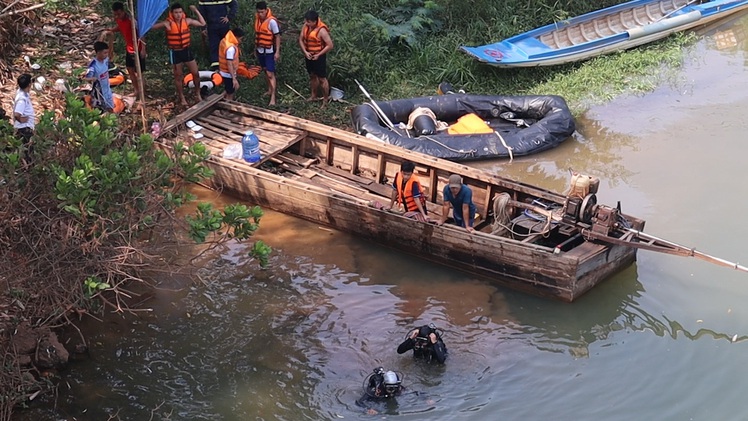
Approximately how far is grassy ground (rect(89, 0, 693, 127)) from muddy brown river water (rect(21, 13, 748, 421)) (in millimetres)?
3113

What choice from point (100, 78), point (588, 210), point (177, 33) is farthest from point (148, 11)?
point (588, 210)

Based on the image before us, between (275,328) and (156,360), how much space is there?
1262 millimetres

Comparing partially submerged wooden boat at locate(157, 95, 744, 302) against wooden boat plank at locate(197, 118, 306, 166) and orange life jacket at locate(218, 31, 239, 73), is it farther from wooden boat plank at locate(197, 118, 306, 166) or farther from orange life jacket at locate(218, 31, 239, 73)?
orange life jacket at locate(218, 31, 239, 73)

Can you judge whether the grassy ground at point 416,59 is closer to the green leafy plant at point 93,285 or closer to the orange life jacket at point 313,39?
the orange life jacket at point 313,39

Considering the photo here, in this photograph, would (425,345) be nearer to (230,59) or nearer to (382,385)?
(382,385)

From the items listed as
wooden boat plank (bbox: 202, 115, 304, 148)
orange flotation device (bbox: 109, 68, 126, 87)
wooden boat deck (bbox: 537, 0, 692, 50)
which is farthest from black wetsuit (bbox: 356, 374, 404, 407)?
wooden boat deck (bbox: 537, 0, 692, 50)

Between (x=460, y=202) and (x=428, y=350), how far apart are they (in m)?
2.03

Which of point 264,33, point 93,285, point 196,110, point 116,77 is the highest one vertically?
point 264,33

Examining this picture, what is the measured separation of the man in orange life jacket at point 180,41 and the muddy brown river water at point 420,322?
2444 millimetres

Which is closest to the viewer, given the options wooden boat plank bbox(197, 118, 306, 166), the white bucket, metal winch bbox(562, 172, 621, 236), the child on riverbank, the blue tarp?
metal winch bbox(562, 172, 621, 236)

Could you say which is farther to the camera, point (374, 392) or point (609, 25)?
point (609, 25)

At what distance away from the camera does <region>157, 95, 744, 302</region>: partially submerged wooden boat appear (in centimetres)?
855

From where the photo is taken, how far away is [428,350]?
307 inches

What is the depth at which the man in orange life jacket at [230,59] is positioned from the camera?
11.5 meters
